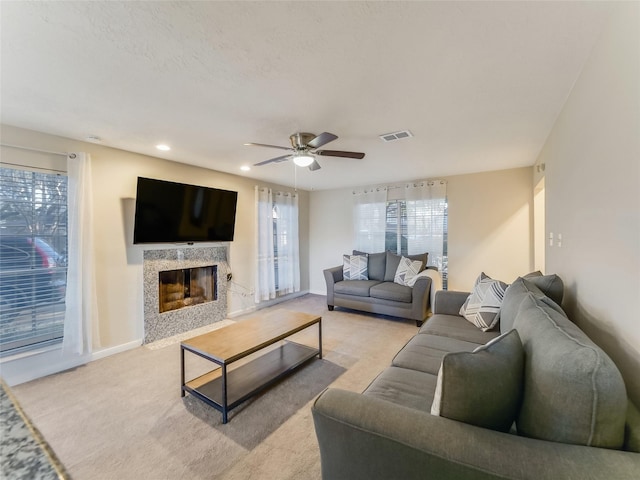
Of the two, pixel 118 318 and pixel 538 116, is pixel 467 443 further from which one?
pixel 118 318

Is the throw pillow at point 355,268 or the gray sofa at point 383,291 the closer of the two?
the gray sofa at point 383,291

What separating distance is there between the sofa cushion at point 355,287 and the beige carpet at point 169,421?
1.36 m

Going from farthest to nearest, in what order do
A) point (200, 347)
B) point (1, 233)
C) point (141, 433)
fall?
1. point (1, 233)
2. point (200, 347)
3. point (141, 433)

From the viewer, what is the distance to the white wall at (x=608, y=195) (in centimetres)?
108

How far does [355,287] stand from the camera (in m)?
4.54

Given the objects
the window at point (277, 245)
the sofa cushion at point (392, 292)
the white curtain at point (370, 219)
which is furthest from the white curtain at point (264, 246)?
the sofa cushion at point (392, 292)

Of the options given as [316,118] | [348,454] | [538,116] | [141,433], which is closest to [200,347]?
[141,433]

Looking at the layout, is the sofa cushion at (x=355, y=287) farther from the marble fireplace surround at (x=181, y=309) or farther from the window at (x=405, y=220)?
the marble fireplace surround at (x=181, y=309)

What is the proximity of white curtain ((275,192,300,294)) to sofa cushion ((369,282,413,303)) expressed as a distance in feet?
6.03

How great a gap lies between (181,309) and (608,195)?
429 centimetres

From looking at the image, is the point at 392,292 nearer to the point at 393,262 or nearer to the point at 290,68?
the point at 393,262

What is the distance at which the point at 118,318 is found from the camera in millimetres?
3215

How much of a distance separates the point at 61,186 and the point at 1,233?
64 centimetres

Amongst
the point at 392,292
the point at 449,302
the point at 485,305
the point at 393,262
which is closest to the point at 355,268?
the point at 393,262
